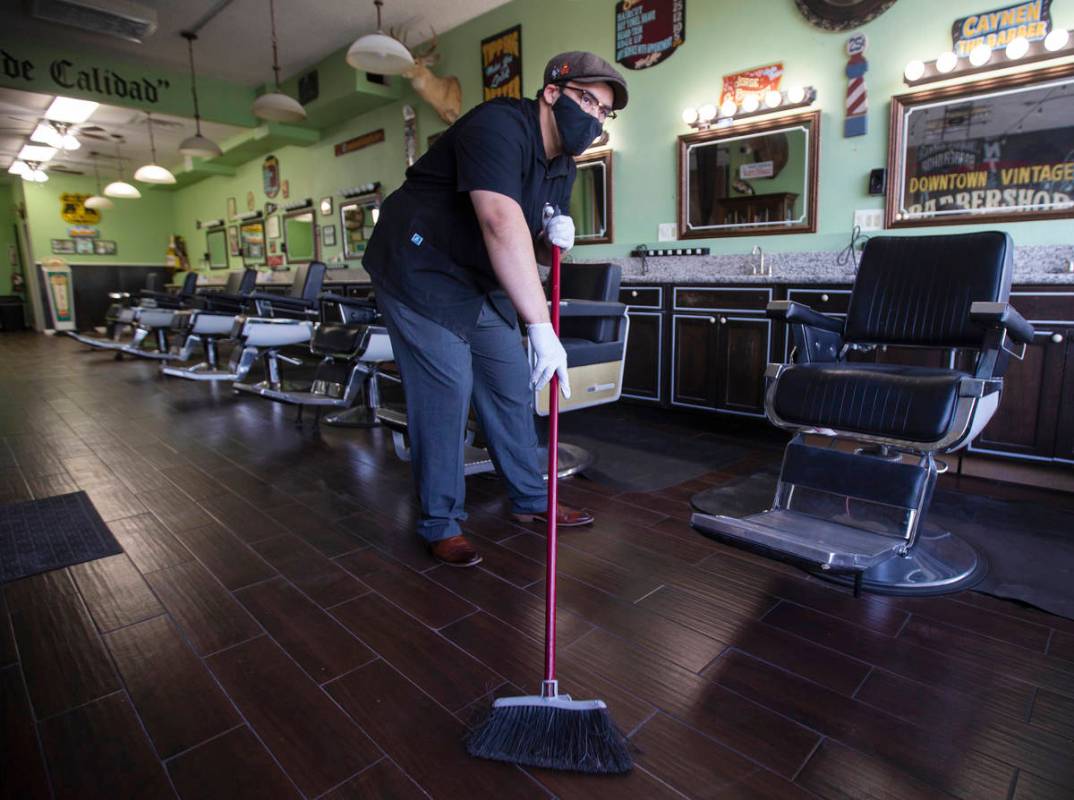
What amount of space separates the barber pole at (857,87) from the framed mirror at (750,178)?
0.19 metres

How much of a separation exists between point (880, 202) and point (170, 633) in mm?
3776

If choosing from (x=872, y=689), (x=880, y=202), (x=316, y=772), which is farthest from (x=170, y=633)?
(x=880, y=202)

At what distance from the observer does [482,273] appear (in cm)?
179

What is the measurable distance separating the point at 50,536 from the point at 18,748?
4.09 ft

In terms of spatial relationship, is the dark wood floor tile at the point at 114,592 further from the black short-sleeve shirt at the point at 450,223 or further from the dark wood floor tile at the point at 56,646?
the black short-sleeve shirt at the point at 450,223

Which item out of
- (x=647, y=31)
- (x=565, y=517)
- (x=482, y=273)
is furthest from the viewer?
(x=647, y=31)

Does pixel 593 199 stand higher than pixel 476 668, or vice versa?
pixel 593 199

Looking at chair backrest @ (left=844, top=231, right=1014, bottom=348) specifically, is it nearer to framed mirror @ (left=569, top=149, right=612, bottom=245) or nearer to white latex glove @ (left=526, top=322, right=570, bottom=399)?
white latex glove @ (left=526, top=322, right=570, bottom=399)

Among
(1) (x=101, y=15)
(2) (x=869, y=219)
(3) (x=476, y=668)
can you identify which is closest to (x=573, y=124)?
(3) (x=476, y=668)

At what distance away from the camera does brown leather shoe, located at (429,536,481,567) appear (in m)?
1.82

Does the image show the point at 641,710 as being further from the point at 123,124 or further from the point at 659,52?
the point at 123,124

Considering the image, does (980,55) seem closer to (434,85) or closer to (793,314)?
(793,314)

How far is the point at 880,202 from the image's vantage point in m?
3.36

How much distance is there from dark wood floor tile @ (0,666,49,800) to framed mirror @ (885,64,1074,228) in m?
3.94
